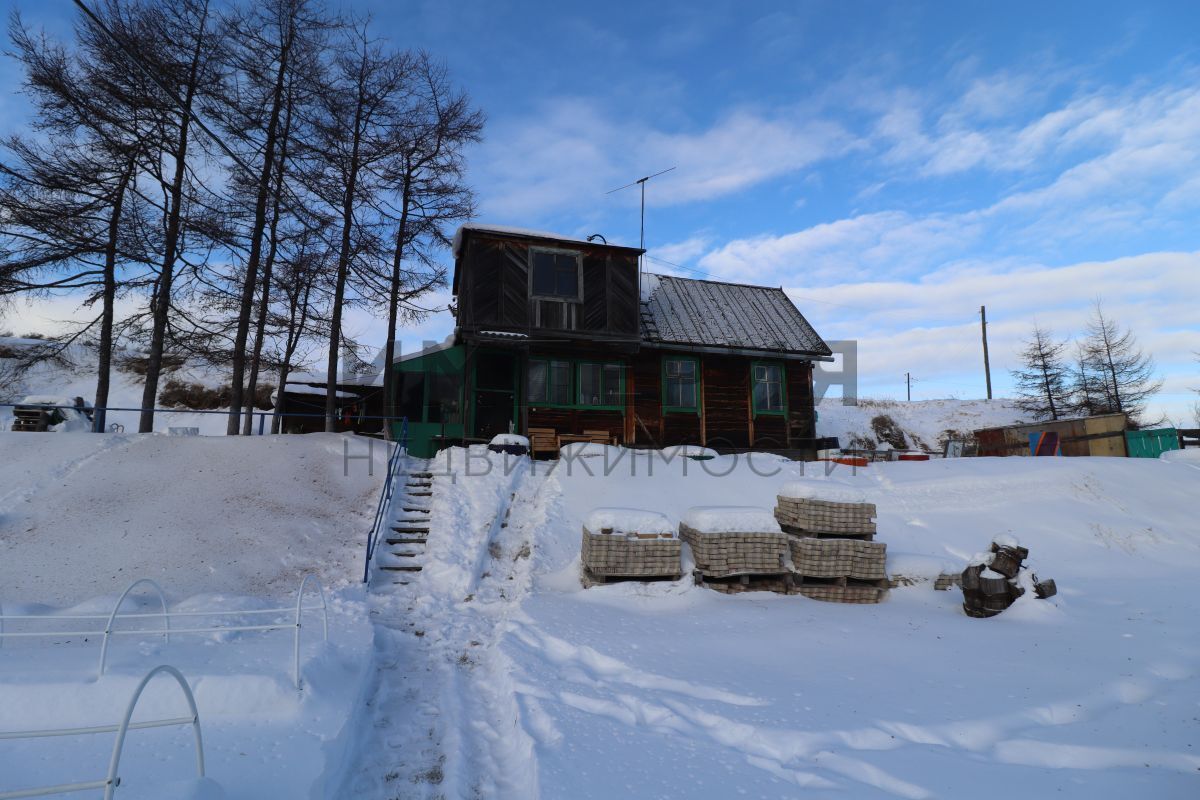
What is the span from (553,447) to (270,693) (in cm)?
1172

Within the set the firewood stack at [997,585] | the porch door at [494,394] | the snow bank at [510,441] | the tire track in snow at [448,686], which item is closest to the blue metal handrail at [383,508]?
the tire track in snow at [448,686]

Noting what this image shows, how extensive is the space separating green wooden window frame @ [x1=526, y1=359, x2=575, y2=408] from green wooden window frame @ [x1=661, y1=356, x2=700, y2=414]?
2.98 meters

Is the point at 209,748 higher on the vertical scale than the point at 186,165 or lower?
lower

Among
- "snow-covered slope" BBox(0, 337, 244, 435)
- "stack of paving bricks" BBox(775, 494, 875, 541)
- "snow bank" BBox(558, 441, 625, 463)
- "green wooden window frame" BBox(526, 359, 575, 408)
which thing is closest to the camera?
"stack of paving bricks" BBox(775, 494, 875, 541)

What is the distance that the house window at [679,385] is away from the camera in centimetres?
1792

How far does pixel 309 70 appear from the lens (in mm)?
16406

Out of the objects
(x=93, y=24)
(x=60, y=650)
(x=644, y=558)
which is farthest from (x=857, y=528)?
(x=93, y=24)

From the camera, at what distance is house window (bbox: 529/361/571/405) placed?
16844 millimetres

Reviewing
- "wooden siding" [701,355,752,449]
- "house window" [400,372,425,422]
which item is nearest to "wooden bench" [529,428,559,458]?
"house window" [400,372,425,422]

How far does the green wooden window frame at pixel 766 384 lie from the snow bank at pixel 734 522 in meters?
9.92

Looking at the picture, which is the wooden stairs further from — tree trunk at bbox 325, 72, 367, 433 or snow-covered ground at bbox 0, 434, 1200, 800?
tree trunk at bbox 325, 72, 367, 433

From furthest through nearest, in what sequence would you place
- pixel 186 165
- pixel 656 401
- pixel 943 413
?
pixel 943 413 → pixel 656 401 → pixel 186 165

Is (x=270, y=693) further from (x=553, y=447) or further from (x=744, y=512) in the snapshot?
(x=553, y=447)

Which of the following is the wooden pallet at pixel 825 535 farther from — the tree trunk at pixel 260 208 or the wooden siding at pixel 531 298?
the tree trunk at pixel 260 208
